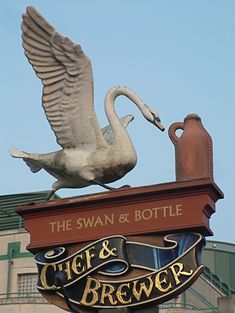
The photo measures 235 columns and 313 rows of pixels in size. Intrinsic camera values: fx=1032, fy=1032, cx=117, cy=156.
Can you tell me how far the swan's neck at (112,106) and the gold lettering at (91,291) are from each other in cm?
235

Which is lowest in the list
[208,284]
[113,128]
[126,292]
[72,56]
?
[208,284]

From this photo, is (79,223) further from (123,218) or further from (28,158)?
(28,158)

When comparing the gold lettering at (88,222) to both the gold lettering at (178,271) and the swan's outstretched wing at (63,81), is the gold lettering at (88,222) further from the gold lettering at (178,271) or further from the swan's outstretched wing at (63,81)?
the gold lettering at (178,271)

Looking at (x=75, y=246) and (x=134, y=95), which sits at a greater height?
(x=134, y=95)

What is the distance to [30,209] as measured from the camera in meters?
16.7

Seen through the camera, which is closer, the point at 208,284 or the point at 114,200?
the point at 114,200

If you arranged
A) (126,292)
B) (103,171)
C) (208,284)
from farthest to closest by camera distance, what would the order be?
(208,284), (103,171), (126,292)

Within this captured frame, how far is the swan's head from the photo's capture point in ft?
55.7

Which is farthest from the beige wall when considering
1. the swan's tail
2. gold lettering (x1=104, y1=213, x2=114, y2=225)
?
gold lettering (x1=104, y1=213, x2=114, y2=225)

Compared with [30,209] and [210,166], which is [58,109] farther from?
[210,166]

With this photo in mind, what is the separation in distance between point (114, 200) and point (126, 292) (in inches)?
56.1

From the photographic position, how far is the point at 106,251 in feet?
52.1

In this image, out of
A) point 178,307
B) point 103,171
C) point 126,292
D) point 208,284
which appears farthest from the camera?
point 208,284

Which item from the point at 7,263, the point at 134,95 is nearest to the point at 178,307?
the point at 7,263
